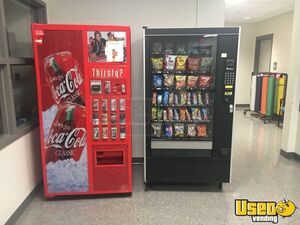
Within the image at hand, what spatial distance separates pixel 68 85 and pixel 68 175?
0.96 metres

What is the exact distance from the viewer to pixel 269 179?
3020 mm

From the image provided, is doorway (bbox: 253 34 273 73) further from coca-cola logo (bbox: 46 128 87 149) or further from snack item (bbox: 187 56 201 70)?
coca-cola logo (bbox: 46 128 87 149)

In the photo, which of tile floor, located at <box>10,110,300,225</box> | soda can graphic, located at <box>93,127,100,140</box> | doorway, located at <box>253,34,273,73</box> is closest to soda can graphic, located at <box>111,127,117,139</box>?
soda can graphic, located at <box>93,127,100,140</box>

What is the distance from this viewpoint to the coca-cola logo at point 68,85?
2.35 metres

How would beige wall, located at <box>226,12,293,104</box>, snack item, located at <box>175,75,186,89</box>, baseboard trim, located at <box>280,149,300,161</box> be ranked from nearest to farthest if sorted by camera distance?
snack item, located at <box>175,75,186,89</box> → baseboard trim, located at <box>280,149,300,161</box> → beige wall, located at <box>226,12,293,104</box>

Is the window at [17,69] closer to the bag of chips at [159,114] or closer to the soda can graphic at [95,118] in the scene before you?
the soda can graphic at [95,118]

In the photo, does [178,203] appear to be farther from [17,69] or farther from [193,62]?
[17,69]

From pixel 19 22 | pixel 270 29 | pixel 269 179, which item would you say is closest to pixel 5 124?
pixel 19 22

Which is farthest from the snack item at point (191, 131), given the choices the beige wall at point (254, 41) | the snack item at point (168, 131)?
the beige wall at point (254, 41)

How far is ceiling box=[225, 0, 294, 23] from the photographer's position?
16.5 feet

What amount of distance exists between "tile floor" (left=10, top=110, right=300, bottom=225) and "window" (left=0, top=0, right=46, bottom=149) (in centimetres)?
88

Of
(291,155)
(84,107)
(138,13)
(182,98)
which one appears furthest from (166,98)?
(291,155)

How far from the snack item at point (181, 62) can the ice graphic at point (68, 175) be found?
1.39 meters

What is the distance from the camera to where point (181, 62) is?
265 centimetres
